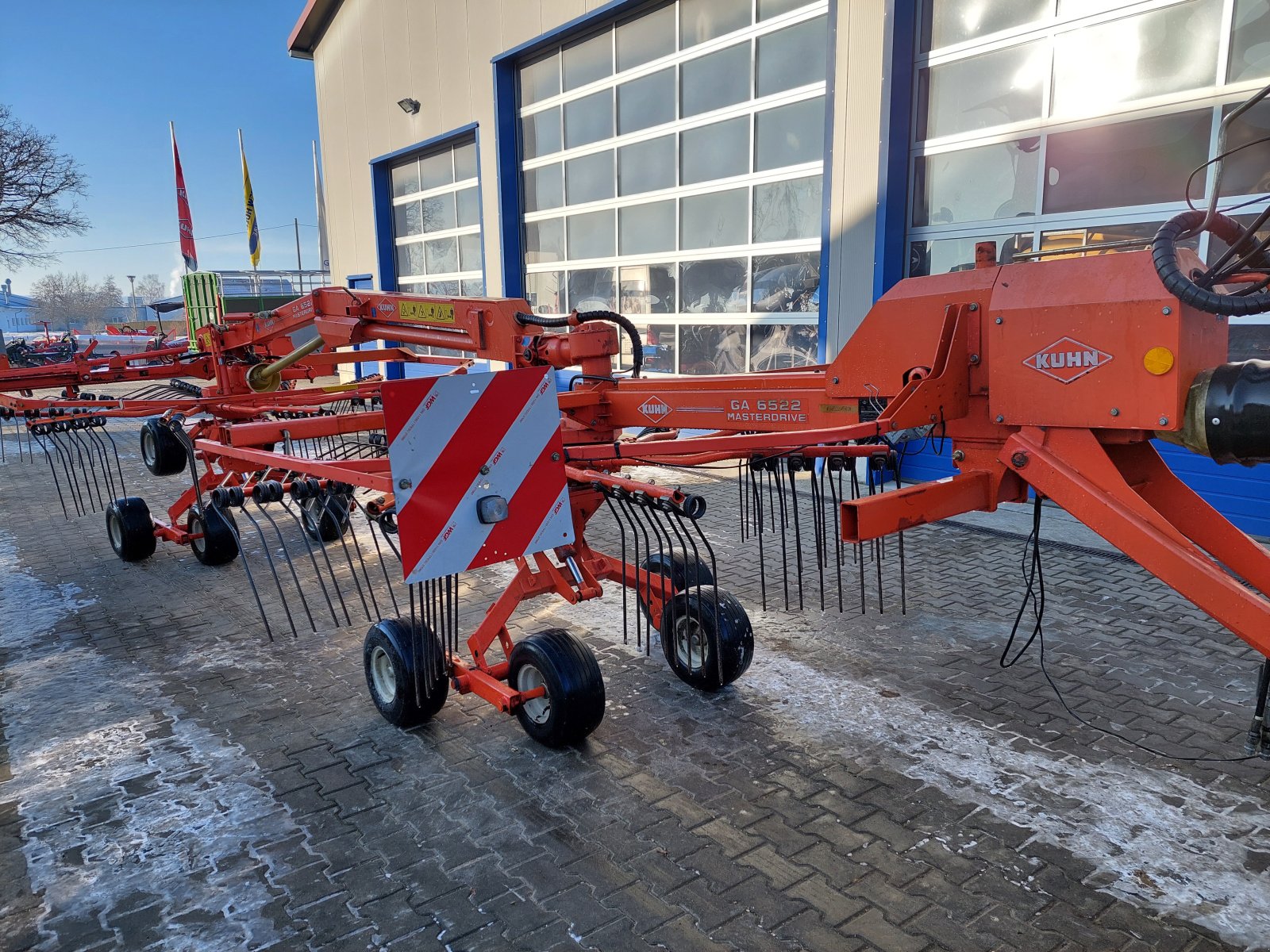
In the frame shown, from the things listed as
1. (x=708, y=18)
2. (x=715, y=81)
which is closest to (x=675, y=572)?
(x=715, y=81)

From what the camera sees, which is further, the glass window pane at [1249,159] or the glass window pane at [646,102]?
the glass window pane at [646,102]

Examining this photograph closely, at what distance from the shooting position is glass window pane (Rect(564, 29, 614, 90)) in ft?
37.6

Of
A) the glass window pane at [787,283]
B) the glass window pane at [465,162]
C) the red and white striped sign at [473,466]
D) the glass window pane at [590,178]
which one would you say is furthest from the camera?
the glass window pane at [465,162]

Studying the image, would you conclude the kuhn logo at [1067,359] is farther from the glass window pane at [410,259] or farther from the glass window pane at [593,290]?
the glass window pane at [410,259]

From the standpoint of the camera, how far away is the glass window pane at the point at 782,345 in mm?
9422

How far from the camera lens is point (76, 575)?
21.3 feet

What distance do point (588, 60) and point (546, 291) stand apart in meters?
3.48

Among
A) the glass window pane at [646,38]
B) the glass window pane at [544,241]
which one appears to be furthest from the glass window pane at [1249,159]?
the glass window pane at [544,241]

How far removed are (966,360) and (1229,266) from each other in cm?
82

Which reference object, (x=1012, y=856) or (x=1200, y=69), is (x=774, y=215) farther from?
(x=1012, y=856)

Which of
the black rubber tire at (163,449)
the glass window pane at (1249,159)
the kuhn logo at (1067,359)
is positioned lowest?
the black rubber tire at (163,449)

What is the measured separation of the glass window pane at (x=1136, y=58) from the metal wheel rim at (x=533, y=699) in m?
6.75

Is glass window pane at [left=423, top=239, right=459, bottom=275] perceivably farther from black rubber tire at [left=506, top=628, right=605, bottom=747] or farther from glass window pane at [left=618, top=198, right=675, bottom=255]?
black rubber tire at [left=506, top=628, right=605, bottom=747]

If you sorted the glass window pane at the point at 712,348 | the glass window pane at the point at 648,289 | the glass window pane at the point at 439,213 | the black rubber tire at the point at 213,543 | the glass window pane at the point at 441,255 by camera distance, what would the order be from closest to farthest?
the black rubber tire at the point at 213,543 → the glass window pane at the point at 712,348 → the glass window pane at the point at 648,289 → the glass window pane at the point at 439,213 → the glass window pane at the point at 441,255
